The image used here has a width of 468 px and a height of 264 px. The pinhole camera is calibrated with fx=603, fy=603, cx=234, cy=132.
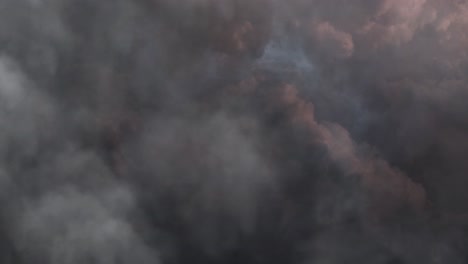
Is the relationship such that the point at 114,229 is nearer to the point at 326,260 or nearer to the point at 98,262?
the point at 98,262

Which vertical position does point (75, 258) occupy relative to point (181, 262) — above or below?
below

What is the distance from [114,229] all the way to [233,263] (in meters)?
12.7

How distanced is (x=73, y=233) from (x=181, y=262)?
11235 mm

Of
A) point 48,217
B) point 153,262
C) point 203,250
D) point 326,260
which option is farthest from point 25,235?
point 326,260

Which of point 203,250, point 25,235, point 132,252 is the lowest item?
point 25,235

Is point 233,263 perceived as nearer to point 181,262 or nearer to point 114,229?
point 181,262

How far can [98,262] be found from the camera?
2392 inches

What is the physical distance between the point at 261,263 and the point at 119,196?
1621cm

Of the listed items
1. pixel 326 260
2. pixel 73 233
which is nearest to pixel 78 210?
pixel 73 233

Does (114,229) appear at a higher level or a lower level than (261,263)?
lower

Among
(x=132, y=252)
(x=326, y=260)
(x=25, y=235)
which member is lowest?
(x=25, y=235)

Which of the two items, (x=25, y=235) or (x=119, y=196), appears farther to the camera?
(x=119, y=196)

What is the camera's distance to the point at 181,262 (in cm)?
6188

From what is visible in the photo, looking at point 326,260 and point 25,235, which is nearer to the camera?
point 25,235
